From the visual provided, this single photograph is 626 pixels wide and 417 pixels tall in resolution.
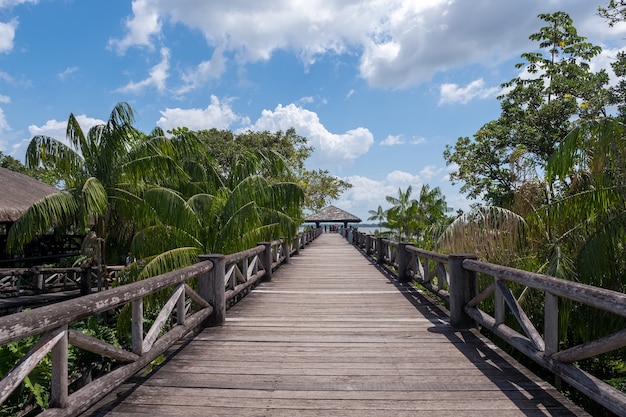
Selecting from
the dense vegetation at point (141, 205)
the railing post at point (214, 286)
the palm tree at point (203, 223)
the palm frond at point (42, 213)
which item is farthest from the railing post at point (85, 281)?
the railing post at point (214, 286)

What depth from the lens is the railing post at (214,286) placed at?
5.42m

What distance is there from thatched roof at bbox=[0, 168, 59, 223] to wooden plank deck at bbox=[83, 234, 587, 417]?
12.2 meters

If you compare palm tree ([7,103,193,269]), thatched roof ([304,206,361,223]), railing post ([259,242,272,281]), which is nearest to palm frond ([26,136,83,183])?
palm tree ([7,103,193,269])

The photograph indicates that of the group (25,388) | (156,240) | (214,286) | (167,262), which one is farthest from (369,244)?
(25,388)

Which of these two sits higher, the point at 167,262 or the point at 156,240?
the point at 156,240

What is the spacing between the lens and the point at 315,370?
383cm

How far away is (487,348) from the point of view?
4.46 m

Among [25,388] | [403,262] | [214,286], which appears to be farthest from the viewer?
[403,262]

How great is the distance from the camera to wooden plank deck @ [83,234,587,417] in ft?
10.0

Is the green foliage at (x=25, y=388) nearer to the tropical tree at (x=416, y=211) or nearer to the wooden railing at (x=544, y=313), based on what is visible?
the wooden railing at (x=544, y=313)

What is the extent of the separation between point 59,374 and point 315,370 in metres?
2.09

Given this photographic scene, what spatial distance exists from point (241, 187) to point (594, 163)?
21.1 feet

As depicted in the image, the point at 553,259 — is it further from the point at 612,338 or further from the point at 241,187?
the point at 241,187

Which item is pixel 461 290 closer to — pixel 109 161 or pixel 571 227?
pixel 571 227
